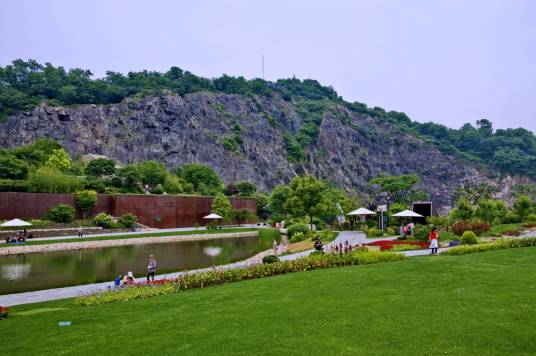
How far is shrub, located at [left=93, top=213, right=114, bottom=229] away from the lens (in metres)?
45.2

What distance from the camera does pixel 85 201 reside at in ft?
152

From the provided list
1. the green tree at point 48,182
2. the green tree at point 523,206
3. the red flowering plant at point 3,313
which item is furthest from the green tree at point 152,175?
the red flowering plant at point 3,313

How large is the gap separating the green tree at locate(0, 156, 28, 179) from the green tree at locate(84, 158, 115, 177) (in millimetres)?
12100

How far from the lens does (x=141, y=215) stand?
52656 millimetres

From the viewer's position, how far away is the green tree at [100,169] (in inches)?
2482

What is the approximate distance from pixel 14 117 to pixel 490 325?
9485 centimetres

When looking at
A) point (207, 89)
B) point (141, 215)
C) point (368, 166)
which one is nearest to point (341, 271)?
point (141, 215)

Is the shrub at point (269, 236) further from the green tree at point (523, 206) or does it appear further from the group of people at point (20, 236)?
the green tree at point (523, 206)

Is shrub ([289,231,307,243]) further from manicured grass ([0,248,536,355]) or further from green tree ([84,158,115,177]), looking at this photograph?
green tree ([84,158,115,177])

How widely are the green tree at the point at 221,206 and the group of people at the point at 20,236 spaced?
2557 centimetres

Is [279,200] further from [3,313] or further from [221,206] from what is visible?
[3,313]

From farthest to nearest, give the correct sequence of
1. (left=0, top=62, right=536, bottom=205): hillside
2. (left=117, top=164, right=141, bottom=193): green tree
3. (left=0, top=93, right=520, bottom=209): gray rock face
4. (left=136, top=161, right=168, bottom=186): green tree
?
1. (left=0, top=62, right=536, bottom=205): hillside
2. (left=0, top=93, right=520, bottom=209): gray rock face
3. (left=136, top=161, right=168, bottom=186): green tree
4. (left=117, top=164, right=141, bottom=193): green tree

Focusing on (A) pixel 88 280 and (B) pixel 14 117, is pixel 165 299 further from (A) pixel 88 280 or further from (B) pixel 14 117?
(B) pixel 14 117

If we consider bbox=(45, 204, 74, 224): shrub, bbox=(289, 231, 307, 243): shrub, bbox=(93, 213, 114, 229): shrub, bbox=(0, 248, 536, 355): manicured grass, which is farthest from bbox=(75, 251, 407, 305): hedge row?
bbox=(93, 213, 114, 229): shrub
